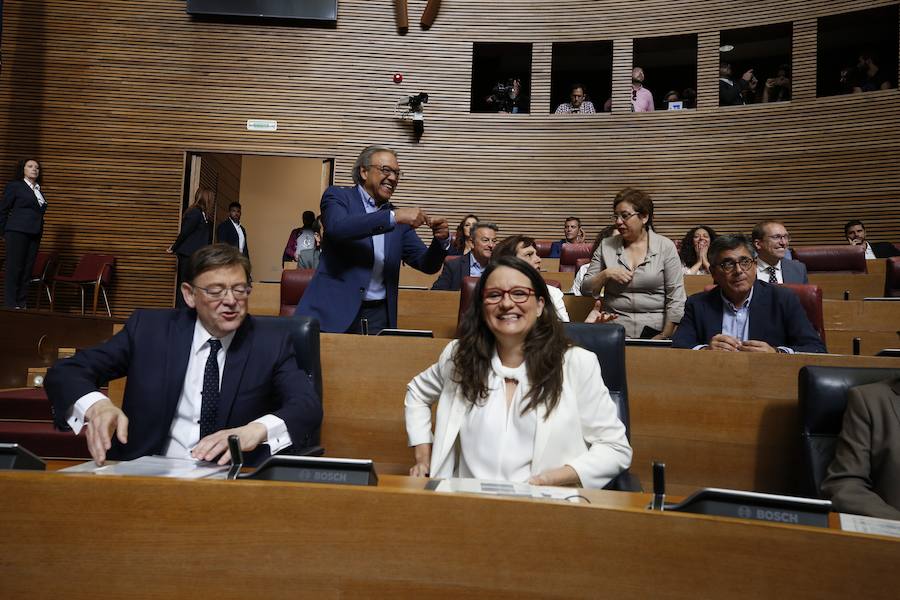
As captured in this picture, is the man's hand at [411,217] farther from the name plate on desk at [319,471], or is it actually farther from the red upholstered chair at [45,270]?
the red upholstered chair at [45,270]

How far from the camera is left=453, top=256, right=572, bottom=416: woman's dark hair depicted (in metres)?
1.70

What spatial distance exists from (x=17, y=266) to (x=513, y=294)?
6059mm

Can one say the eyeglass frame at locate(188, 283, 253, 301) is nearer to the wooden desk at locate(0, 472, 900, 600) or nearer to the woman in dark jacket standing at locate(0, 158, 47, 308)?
the wooden desk at locate(0, 472, 900, 600)

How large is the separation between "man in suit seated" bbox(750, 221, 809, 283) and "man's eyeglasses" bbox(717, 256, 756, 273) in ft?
4.53

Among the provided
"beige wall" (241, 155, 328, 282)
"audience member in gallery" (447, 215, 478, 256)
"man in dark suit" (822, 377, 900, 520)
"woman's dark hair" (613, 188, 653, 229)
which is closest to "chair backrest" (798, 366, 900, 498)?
"man in dark suit" (822, 377, 900, 520)

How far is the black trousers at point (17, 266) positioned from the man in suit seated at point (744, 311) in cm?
591

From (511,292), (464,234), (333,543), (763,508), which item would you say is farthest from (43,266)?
(763,508)

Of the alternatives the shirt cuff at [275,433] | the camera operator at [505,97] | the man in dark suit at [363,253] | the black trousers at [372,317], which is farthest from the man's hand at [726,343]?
the camera operator at [505,97]

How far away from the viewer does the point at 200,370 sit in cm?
187

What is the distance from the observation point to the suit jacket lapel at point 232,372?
1.83 m

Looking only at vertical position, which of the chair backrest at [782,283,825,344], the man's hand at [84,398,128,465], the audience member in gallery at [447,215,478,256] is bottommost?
the man's hand at [84,398,128,465]

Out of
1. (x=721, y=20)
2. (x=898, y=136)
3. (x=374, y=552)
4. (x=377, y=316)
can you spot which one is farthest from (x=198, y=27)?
(x=374, y=552)

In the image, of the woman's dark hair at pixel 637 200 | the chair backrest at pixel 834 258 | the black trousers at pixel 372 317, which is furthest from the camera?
the chair backrest at pixel 834 258

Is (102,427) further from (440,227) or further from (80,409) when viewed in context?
(440,227)
